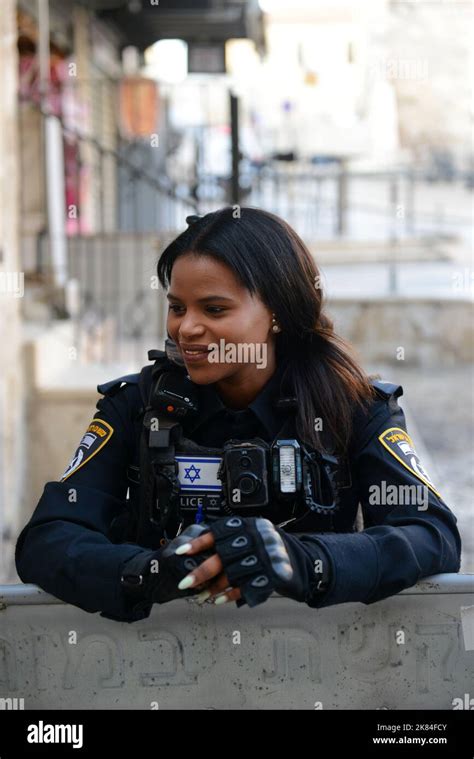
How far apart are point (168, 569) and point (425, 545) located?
540mm

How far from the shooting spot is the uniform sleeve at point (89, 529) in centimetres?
191

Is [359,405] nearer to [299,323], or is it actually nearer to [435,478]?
[299,323]

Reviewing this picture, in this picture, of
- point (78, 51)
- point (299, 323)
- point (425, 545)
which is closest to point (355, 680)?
point (425, 545)

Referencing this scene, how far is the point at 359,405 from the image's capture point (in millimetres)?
2248

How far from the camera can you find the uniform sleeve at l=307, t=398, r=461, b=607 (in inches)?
74.1

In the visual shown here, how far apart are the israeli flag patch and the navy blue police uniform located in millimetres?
76

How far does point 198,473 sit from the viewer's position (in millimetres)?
2158

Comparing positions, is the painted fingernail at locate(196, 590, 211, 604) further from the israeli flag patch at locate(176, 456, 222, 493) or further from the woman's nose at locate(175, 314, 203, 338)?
the woman's nose at locate(175, 314, 203, 338)

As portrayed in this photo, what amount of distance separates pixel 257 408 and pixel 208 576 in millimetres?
587

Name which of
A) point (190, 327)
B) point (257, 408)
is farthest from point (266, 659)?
point (190, 327)

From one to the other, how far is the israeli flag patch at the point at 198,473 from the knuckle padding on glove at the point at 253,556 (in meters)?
0.38

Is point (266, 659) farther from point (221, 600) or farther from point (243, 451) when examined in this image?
point (243, 451)

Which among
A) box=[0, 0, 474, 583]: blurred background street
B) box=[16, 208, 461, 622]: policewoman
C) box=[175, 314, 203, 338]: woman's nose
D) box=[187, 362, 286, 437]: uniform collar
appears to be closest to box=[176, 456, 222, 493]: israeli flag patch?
box=[16, 208, 461, 622]: policewoman

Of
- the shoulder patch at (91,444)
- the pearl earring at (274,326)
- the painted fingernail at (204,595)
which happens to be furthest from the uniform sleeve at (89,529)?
the pearl earring at (274,326)
